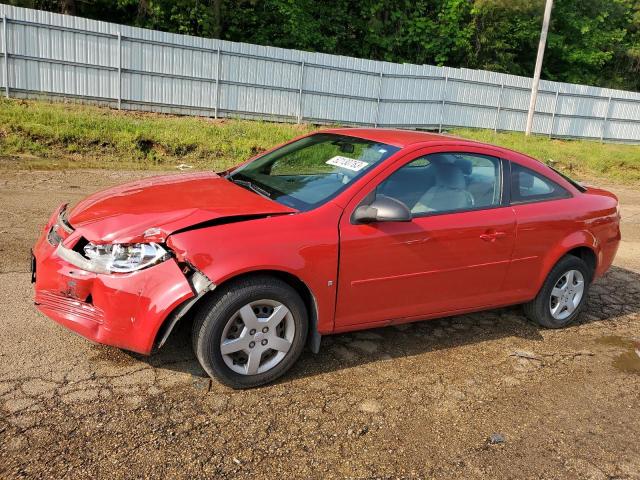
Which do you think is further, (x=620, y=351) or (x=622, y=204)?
(x=622, y=204)

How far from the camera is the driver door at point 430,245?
377cm

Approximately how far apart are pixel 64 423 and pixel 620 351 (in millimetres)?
4134

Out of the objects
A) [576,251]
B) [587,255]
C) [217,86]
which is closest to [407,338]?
[576,251]

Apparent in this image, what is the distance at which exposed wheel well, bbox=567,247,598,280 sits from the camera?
4.98 metres

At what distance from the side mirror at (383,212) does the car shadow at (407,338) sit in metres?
1.05

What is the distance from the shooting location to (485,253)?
4.27 metres

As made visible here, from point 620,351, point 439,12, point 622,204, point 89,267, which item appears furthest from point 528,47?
point 89,267

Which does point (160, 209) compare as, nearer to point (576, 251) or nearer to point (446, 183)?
point (446, 183)

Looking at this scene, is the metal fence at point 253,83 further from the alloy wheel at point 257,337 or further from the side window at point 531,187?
the alloy wheel at point 257,337

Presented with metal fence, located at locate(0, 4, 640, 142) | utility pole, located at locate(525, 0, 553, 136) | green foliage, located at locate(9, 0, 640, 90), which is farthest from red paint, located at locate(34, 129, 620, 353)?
green foliage, located at locate(9, 0, 640, 90)

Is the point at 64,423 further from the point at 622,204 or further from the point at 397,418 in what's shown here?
the point at 622,204

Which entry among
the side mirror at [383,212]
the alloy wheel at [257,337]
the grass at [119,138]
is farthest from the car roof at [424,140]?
the grass at [119,138]

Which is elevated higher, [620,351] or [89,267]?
[89,267]

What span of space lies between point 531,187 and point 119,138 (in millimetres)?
9721
